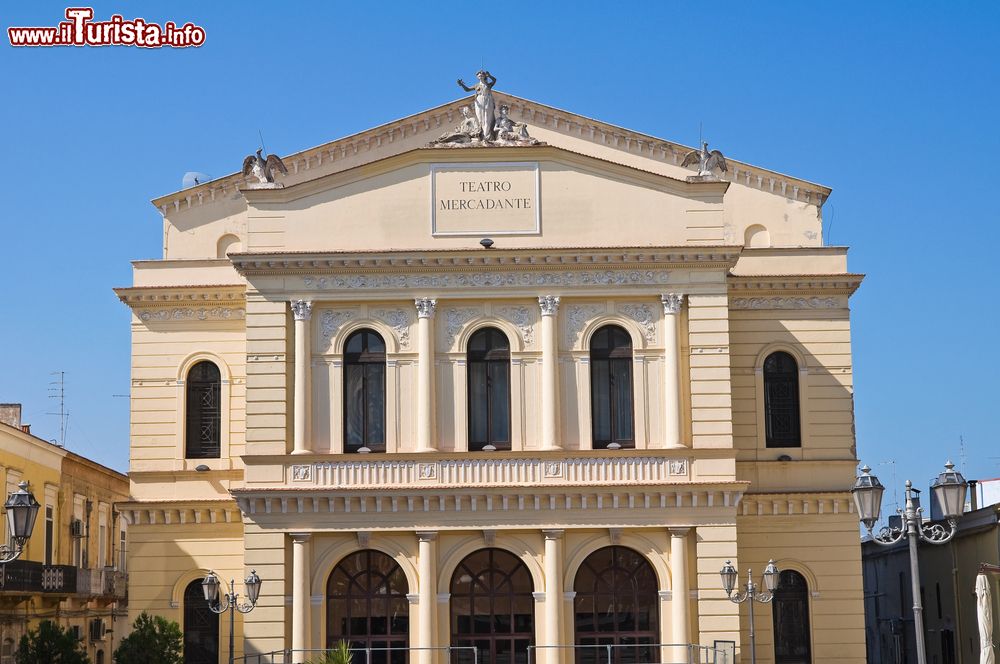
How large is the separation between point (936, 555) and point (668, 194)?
51.7 ft

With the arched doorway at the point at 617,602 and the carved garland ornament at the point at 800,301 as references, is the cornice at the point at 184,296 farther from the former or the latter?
the carved garland ornament at the point at 800,301

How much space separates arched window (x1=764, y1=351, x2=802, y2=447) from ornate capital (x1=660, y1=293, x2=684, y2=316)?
13.8ft

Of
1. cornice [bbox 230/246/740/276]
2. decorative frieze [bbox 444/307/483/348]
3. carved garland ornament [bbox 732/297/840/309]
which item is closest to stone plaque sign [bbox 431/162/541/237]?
cornice [bbox 230/246/740/276]

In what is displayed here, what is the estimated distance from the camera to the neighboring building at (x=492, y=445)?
34.9 metres

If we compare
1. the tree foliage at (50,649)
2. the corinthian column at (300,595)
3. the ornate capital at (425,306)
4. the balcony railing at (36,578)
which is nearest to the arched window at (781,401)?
the ornate capital at (425,306)

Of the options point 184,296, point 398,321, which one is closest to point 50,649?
point 184,296

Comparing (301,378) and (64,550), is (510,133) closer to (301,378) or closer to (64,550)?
(301,378)

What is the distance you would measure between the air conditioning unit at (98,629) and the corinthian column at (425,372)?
17.6 metres

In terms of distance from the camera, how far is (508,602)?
35.5 meters

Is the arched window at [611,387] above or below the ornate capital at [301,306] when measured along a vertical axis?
below

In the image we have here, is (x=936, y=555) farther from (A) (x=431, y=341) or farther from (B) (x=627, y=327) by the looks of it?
(A) (x=431, y=341)

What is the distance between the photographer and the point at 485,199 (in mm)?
→ 36469

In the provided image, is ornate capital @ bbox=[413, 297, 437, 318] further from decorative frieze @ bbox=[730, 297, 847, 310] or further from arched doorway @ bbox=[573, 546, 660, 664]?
decorative frieze @ bbox=[730, 297, 847, 310]

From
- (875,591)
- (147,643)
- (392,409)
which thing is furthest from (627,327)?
(875,591)
